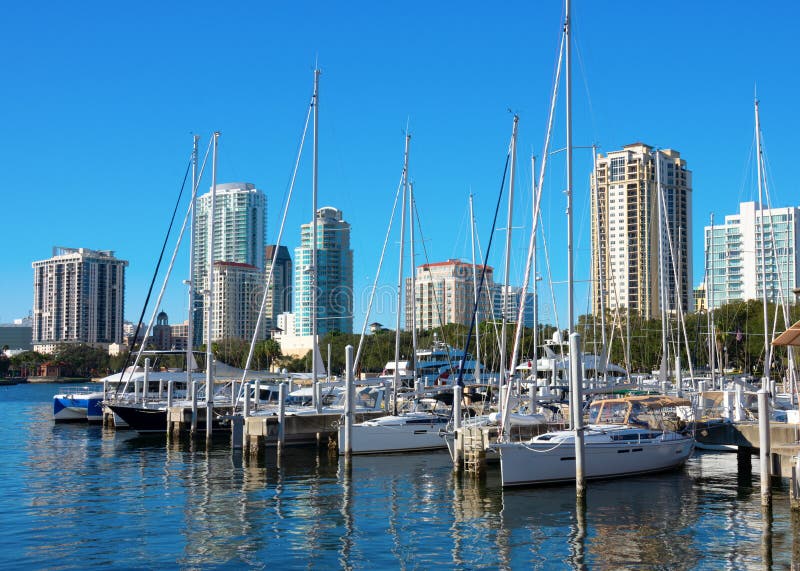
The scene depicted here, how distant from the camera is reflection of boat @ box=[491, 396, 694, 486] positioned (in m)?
28.5

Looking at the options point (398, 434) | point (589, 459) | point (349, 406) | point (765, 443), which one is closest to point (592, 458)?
point (589, 459)

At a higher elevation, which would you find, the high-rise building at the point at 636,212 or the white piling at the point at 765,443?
the high-rise building at the point at 636,212

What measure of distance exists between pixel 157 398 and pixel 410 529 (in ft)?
128

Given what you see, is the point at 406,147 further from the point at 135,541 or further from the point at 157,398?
the point at 135,541

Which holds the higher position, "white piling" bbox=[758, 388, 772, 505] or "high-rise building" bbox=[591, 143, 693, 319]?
"high-rise building" bbox=[591, 143, 693, 319]

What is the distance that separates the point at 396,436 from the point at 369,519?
47.5ft

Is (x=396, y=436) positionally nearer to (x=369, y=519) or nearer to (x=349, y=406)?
(x=349, y=406)

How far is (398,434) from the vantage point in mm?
39438

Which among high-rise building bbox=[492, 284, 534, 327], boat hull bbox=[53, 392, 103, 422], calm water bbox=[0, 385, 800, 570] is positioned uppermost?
high-rise building bbox=[492, 284, 534, 327]

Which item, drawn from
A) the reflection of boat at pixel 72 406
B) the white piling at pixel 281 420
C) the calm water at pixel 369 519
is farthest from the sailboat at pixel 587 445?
the reflection of boat at pixel 72 406

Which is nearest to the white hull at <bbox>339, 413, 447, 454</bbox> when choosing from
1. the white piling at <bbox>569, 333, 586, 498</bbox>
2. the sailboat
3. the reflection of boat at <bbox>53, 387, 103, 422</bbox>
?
the sailboat

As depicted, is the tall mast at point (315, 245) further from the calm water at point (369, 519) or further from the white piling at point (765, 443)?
the white piling at point (765, 443)

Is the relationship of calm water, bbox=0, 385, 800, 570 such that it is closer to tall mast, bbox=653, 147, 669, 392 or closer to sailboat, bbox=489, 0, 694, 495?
sailboat, bbox=489, 0, 694, 495

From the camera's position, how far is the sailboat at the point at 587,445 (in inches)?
1091
